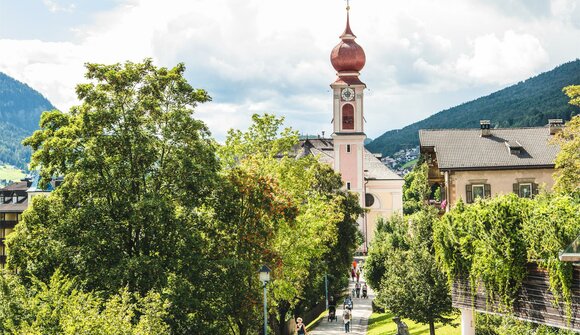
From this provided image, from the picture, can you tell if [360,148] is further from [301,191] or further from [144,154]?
[144,154]

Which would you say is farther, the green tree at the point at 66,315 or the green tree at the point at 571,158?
the green tree at the point at 571,158

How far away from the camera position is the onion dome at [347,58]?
95938 millimetres

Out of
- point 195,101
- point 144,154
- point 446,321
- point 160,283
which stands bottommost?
point 446,321

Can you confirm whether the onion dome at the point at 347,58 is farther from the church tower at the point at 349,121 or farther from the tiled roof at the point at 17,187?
the tiled roof at the point at 17,187

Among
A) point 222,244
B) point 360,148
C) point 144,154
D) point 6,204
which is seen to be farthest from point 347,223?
point 6,204

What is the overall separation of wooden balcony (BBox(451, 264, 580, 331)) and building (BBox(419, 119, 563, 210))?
58.0 feet

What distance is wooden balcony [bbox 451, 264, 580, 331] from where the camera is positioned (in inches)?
814

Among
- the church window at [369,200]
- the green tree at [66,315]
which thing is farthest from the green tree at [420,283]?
the church window at [369,200]

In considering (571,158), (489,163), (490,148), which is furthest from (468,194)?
(571,158)

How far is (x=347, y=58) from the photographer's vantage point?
315 feet

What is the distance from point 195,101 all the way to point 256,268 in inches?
281

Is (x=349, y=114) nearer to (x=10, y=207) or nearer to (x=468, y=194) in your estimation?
(x=10, y=207)

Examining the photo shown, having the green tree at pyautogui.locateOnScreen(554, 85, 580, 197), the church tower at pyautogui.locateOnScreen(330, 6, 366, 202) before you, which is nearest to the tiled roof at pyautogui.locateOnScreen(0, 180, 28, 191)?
the church tower at pyautogui.locateOnScreen(330, 6, 366, 202)

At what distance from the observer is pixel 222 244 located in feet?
94.9
